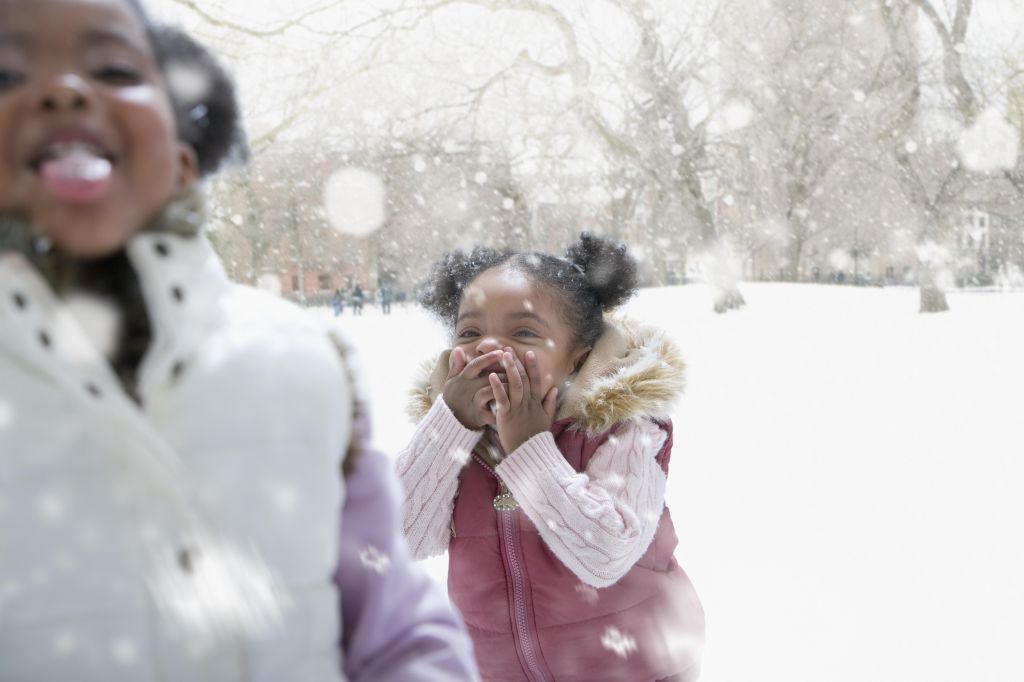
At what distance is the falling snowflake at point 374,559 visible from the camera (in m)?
0.55

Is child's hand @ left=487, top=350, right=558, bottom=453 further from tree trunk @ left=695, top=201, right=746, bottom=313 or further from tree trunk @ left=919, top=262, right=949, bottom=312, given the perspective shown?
tree trunk @ left=919, top=262, right=949, bottom=312

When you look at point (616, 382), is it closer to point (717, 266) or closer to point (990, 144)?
point (717, 266)

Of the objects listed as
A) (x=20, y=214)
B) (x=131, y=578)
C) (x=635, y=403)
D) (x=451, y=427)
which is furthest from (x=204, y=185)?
(x=635, y=403)

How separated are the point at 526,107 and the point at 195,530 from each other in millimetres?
8904

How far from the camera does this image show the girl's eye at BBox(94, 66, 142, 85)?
0.48 metres

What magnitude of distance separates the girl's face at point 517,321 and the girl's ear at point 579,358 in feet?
0.07

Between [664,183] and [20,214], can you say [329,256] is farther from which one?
[20,214]

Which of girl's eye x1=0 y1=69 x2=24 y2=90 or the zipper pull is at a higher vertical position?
girl's eye x1=0 y1=69 x2=24 y2=90

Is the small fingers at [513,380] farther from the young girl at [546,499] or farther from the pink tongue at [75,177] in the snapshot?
the pink tongue at [75,177]

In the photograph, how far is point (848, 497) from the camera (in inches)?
127

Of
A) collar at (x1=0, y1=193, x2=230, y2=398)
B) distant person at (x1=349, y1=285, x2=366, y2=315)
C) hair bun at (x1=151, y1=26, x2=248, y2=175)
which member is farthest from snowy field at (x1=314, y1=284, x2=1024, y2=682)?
distant person at (x1=349, y1=285, x2=366, y2=315)

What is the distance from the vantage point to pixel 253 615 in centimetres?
48

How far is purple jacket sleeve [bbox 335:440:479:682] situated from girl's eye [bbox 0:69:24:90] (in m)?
0.30

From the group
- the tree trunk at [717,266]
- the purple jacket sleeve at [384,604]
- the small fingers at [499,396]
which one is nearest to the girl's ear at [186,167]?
the purple jacket sleeve at [384,604]
